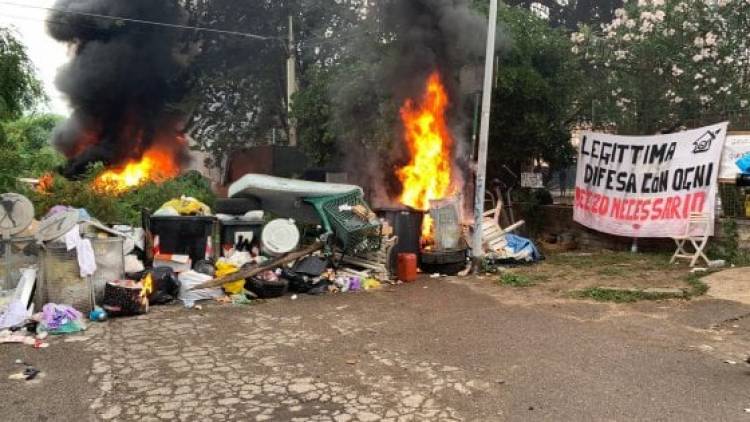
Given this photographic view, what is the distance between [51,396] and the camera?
4434 mm

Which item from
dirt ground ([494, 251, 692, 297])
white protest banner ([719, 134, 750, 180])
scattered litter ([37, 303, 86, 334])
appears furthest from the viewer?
white protest banner ([719, 134, 750, 180])

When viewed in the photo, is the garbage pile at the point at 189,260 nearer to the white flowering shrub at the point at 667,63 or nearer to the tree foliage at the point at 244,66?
the white flowering shrub at the point at 667,63

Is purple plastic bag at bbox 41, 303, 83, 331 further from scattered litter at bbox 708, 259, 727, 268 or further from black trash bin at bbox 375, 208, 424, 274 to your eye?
scattered litter at bbox 708, 259, 727, 268

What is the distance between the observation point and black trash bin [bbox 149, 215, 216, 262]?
340 inches

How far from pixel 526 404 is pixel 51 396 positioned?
358 centimetres

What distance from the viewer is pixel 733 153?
1009cm

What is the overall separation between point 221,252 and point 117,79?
1293cm

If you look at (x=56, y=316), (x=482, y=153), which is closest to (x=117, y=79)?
(x=482, y=153)

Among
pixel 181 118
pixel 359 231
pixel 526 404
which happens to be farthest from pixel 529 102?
pixel 181 118

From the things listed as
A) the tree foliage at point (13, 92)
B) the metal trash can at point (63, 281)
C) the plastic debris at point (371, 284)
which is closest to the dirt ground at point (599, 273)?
the plastic debris at point (371, 284)

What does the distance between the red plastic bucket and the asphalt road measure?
1.91 meters

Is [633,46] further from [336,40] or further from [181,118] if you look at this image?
[181,118]

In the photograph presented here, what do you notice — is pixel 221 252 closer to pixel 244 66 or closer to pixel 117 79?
pixel 117 79

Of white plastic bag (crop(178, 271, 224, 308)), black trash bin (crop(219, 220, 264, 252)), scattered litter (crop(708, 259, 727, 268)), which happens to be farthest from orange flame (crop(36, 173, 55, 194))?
scattered litter (crop(708, 259, 727, 268))
